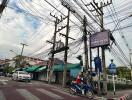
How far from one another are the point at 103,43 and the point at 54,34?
1388 cm

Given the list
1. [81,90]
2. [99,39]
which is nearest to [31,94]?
[81,90]

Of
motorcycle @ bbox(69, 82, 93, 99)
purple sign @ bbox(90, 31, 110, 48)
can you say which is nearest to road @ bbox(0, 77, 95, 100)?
motorcycle @ bbox(69, 82, 93, 99)

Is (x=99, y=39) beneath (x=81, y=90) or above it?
above

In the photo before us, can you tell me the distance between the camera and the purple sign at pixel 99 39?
74.5 ft

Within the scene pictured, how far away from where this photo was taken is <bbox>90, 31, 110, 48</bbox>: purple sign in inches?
894

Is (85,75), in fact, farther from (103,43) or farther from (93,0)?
(93,0)

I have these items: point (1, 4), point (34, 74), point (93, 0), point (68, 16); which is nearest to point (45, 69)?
point (34, 74)

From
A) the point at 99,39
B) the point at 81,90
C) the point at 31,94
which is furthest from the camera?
the point at 99,39

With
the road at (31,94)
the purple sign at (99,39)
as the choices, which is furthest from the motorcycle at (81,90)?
the purple sign at (99,39)

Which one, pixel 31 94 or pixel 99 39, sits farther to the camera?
pixel 99 39

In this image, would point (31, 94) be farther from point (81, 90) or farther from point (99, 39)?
point (99, 39)

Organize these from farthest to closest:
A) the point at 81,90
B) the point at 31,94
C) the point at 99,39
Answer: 1. the point at 99,39
2. the point at 81,90
3. the point at 31,94

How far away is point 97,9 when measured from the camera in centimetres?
2375

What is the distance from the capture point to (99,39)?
928 inches
